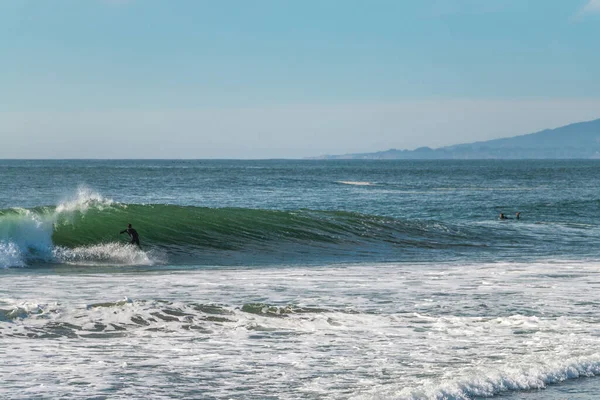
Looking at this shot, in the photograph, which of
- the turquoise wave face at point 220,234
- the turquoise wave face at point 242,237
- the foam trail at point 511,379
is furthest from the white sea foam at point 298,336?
the turquoise wave face at point 220,234

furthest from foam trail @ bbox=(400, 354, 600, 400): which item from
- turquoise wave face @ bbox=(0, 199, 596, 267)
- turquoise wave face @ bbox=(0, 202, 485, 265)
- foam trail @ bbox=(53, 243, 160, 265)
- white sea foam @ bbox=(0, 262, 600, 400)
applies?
foam trail @ bbox=(53, 243, 160, 265)

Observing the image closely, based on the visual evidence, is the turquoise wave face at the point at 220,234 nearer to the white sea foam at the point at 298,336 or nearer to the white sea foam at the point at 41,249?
the white sea foam at the point at 41,249

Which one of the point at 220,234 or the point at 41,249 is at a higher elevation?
the point at 41,249

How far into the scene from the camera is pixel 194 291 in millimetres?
17547

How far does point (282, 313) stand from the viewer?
1490 cm

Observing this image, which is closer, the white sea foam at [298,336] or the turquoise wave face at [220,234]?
the white sea foam at [298,336]

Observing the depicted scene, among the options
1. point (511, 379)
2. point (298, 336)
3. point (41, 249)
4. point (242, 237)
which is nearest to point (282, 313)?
point (298, 336)

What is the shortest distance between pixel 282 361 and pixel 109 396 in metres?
2.60

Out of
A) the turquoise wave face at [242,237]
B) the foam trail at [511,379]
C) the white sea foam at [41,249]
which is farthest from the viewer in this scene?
the turquoise wave face at [242,237]

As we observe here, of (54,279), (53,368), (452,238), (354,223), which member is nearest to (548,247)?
(452,238)

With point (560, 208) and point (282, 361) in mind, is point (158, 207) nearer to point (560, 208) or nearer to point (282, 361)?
point (282, 361)

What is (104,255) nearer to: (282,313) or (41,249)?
(41,249)

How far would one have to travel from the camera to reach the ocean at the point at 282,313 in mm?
10461

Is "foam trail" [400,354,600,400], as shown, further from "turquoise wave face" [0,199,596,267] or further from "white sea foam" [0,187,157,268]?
"white sea foam" [0,187,157,268]
